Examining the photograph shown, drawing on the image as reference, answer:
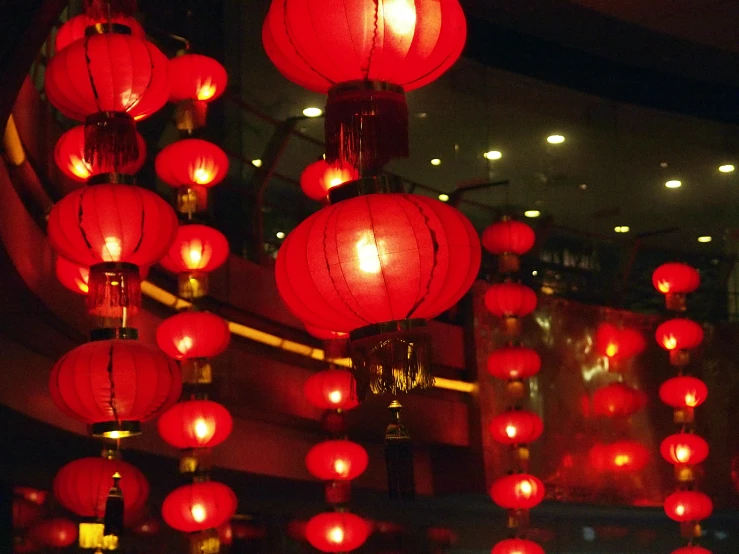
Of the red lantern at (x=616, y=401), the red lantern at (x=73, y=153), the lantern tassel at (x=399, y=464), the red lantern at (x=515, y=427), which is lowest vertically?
the lantern tassel at (x=399, y=464)

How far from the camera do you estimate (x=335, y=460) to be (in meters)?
7.07

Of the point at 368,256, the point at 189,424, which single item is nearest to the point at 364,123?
the point at 368,256

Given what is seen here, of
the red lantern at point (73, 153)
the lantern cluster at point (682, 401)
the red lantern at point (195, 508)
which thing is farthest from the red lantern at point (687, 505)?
the red lantern at point (73, 153)

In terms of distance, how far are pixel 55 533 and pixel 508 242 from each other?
11.2ft

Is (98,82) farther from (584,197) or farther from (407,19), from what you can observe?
(584,197)

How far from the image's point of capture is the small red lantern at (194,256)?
598 centimetres

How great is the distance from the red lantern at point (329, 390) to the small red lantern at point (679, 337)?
3.07 m

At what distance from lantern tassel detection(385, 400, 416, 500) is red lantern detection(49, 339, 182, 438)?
900 mm

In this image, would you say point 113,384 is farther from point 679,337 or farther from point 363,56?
point 679,337

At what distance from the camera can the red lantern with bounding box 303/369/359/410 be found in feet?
23.2

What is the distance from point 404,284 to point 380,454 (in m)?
5.54

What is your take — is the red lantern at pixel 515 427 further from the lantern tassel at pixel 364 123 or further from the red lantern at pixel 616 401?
the lantern tassel at pixel 364 123

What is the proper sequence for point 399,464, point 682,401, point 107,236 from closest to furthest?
point 399,464
point 107,236
point 682,401

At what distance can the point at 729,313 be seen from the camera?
33.0 feet
